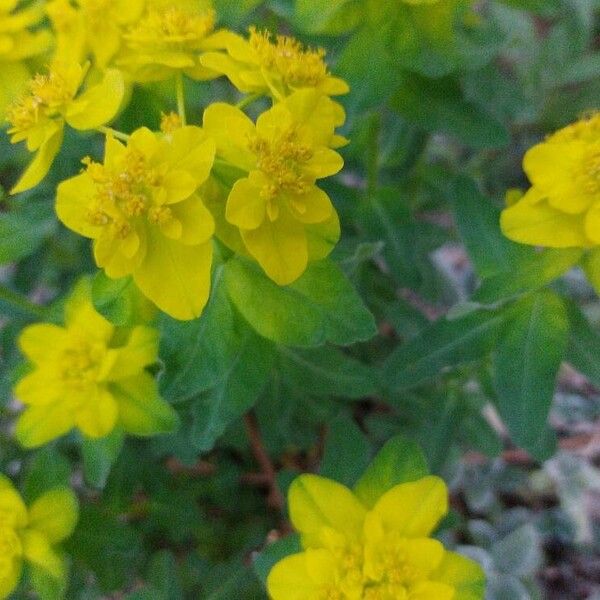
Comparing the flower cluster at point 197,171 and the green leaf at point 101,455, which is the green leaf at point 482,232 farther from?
the green leaf at point 101,455

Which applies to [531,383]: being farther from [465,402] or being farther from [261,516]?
[261,516]

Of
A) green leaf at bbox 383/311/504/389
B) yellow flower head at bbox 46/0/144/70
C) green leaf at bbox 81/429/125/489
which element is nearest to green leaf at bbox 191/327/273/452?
green leaf at bbox 81/429/125/489

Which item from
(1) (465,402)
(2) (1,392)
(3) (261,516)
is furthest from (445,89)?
(3) (261,516)

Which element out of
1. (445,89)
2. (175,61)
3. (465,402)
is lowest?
(465,402)

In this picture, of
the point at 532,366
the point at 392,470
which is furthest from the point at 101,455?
the point at 532,366

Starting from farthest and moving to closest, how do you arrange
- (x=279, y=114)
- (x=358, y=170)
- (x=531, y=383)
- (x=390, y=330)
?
(x=390, y=330), (x=358, y=170), (x=531, y=383), (x=279, y=114)

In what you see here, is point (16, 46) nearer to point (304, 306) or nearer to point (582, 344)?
point (304, 306)

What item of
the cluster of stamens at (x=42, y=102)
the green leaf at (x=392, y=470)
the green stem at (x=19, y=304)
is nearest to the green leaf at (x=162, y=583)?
the green leaf at (x=392, y=470)
